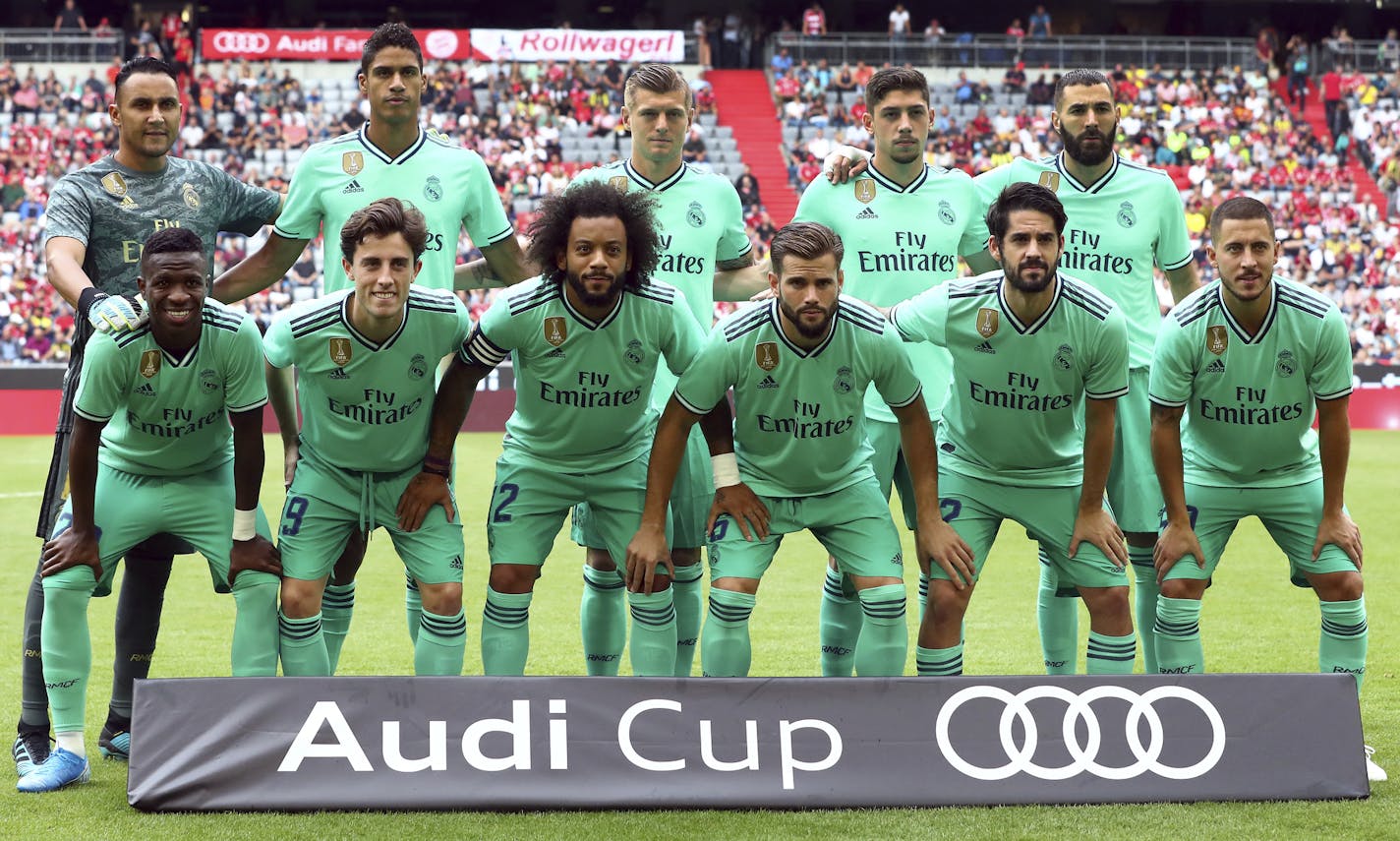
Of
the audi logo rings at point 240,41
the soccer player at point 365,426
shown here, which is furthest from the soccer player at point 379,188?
the audi logo rings at point 240,41

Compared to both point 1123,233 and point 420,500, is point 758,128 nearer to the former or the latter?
point 1123,233

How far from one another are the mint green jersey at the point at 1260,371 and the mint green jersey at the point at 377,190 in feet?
8.37

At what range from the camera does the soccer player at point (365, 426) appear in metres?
5.02

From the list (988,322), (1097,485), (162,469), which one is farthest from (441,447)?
(1097,485)

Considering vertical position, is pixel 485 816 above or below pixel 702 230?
below

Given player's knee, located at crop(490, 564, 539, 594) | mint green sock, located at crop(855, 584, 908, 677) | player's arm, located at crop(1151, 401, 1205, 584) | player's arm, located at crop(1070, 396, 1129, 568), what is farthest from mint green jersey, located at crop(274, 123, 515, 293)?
player's arm, located at crop(1151, 401, 1205, 584)

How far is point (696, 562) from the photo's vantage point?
574 cm

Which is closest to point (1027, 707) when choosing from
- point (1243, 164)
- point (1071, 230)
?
point (1071, 230)

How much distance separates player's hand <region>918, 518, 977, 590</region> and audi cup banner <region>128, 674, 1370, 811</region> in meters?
0.63

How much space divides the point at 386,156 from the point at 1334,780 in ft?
12.8

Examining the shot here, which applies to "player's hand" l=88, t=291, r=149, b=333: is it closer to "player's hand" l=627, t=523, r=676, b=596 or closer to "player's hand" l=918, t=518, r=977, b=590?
"player's hand" l=627, t=523, r=676, b=596

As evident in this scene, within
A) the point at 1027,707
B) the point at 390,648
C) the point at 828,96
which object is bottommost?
→ the point at 390,648

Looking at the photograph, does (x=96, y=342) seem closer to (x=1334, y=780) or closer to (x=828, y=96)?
(x=1334, y=780)

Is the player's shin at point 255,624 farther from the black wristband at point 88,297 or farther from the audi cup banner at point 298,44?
the audi cup banner at point 298,44
